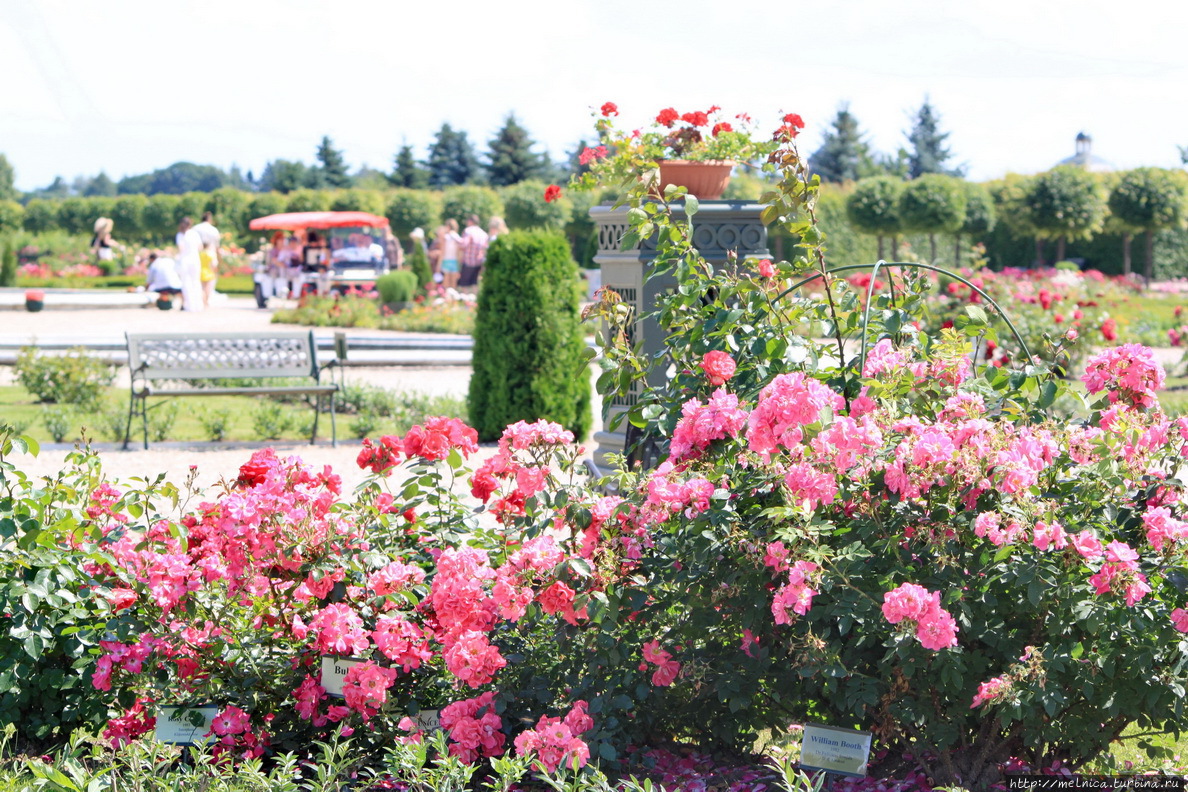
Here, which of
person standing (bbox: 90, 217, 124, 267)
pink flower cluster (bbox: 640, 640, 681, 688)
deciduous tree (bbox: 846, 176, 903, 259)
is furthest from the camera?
deciduous tree (bbox: 846, 176, 903, 259)

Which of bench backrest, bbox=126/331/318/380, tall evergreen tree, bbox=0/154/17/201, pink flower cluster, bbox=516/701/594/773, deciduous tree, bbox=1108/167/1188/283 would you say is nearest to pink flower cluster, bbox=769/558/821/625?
pink flower cluster, bbox=516/701/594/773

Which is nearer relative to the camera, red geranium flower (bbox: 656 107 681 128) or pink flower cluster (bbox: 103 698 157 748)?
pink flower cluster (bbox: 103 698 157 748)

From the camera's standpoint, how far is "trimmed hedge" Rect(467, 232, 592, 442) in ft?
26.7

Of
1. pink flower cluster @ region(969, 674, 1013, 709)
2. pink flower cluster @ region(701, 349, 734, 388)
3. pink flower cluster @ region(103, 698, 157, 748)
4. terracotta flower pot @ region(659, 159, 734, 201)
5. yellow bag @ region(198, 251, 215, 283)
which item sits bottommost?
pink flower cluster @ region(103, 698, 157, 748)

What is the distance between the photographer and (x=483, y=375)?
832 cm

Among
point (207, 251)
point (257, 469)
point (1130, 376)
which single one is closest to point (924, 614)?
point (1130, 376)

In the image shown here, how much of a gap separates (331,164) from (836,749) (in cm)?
6003

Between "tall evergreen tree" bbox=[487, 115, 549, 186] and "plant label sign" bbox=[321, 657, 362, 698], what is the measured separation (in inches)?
1995

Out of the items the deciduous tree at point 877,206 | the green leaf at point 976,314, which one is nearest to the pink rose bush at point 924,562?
the green leaf at point 976,314

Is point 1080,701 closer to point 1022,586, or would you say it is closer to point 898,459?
point 1022,586

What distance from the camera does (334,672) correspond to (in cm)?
282

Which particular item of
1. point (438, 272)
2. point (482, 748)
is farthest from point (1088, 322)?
point (438, 272)

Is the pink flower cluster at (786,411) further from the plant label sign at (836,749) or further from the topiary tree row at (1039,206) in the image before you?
the topiary tree row at (1039,206)

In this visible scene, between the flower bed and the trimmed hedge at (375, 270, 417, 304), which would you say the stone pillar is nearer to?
the flower bed
